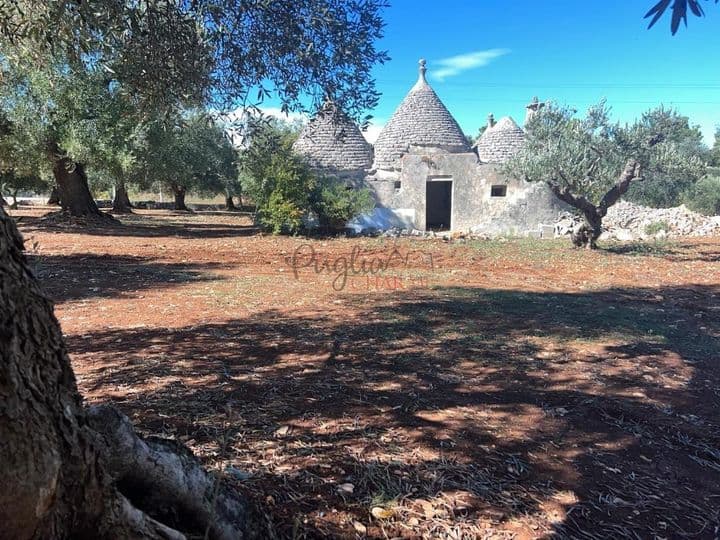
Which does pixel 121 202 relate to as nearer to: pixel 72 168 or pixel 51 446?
pixel 72 168

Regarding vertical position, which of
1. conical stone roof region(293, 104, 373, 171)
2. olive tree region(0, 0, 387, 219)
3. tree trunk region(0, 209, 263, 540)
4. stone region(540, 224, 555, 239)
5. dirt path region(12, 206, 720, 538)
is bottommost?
dirt path region(12, 206, 720, 538)

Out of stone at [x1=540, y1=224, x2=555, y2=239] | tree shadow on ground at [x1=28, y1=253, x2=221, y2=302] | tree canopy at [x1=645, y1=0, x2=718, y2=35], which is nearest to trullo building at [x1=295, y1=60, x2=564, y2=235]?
stone at [x1=540, y1=224, x2=555, y2=239]

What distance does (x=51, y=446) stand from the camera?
1.16m

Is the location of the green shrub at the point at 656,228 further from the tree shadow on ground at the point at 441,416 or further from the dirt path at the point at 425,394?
the tree shadow on ground at the point at 441,416

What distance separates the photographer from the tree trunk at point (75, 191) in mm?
18672

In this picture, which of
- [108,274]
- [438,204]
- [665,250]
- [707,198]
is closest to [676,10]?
[108,274]

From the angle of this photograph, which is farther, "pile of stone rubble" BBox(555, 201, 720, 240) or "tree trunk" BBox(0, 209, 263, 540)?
"pile of stone rubble" BBox(555, 201, 720, 240)

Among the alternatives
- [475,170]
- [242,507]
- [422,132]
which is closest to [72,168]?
[422,132]

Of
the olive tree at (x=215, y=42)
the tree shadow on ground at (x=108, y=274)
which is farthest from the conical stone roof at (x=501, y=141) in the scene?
the olive tree at (x=215, y=42)

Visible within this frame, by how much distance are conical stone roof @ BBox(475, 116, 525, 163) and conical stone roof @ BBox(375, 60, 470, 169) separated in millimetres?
1256

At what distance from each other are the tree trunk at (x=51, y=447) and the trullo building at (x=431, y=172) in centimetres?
1753

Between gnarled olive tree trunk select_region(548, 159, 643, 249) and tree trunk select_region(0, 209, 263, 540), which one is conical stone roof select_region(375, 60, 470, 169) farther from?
tree trunk select_region(0, 209, 263, 540)

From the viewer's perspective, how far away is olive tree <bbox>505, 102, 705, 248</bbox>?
45.2ft

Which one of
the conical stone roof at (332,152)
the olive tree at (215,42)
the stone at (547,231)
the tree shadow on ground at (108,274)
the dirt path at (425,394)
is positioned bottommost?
the dirt path at (425,394)
